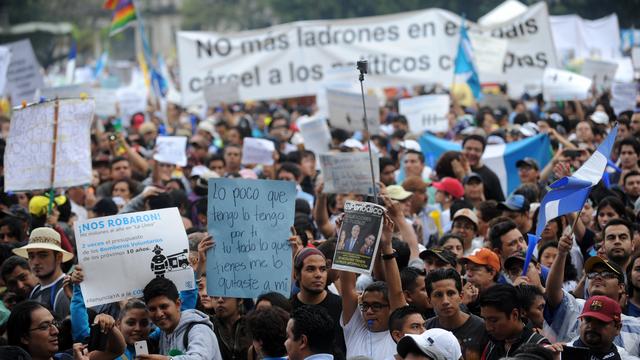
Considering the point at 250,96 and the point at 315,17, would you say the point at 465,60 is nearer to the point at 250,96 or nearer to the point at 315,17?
the point at 250,96

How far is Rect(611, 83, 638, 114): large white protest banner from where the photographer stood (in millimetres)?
16156

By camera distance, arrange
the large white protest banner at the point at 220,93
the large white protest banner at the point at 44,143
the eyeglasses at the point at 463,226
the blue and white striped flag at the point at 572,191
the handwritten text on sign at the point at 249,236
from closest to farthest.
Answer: the handwritten text on sign at the point at 249,236 < the blue and white striped flag at the point at 572,191 < the eyeglasses at the point at 463,226 < the large white protest banner at the point at 44,143 < the large white protest banner at the point at 220,93

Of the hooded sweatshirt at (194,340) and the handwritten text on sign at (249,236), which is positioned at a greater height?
the handwritten text on sign at (249,236)

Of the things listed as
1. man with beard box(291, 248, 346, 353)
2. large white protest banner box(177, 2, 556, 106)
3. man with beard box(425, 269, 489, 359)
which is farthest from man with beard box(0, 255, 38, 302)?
large white protest banner box(177, 2, 556, 106)

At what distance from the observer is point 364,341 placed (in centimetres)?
666

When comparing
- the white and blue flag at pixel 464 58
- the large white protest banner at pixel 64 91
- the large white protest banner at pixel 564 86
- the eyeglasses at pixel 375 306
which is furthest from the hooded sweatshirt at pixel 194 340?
the white and blue flag at pixel 464 58

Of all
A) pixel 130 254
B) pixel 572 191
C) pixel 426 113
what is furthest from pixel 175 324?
pixel 426 113

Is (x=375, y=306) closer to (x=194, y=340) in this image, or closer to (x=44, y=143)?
(x=194, y=340)

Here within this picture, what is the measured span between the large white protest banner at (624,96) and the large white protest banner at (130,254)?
10.6 metres

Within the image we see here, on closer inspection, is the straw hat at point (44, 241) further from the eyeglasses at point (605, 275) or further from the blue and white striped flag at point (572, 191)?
the eyeglasses at point (605, 275)

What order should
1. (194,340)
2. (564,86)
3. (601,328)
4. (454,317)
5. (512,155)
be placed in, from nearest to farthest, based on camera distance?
1. (601,328)
2. (194,340)
3. (454,317)
4. (512,155)
5. (564,86)

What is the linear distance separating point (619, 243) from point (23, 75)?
12168 mm

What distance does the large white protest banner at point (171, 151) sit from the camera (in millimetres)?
13375

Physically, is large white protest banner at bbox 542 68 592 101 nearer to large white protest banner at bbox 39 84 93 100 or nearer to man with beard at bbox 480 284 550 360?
large white protest banner at bbox 39 84 93 100
